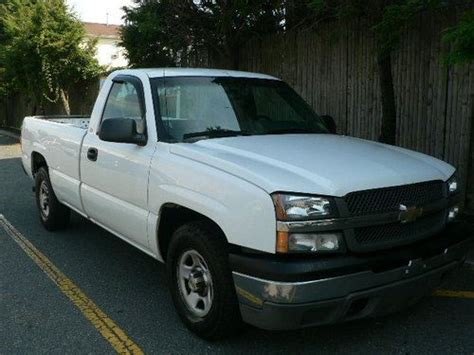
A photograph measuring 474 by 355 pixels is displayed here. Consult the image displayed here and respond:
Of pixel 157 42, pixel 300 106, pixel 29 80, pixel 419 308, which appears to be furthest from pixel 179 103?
pixel 29 80

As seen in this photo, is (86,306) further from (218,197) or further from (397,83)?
(397,83)

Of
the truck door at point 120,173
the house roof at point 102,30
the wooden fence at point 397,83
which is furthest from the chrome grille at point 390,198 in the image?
the house roof at point 102,30

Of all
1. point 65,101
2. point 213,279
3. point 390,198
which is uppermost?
point 65,101

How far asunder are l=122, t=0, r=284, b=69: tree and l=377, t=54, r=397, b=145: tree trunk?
258cm

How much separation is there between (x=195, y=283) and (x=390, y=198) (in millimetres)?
1382

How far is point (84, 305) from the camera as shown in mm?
4262

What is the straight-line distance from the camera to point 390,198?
127 inches

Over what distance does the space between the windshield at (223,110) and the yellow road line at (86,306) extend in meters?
1.45

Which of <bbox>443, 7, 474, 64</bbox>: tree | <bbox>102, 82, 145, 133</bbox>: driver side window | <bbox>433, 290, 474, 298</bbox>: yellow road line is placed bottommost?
<bbox>433, 290, 474, 298</bbox>: yellow road line

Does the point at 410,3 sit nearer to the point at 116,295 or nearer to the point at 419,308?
the point at 419,308

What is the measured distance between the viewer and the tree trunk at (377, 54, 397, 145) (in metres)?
6.61

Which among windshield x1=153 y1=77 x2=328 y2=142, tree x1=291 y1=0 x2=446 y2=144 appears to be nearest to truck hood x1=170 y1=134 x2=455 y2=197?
windshield x1=153 y1=77 x2=328 y2=142

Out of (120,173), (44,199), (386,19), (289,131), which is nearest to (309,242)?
(289,131)

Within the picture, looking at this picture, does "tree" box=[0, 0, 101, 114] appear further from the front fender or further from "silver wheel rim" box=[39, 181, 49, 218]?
the front fender
